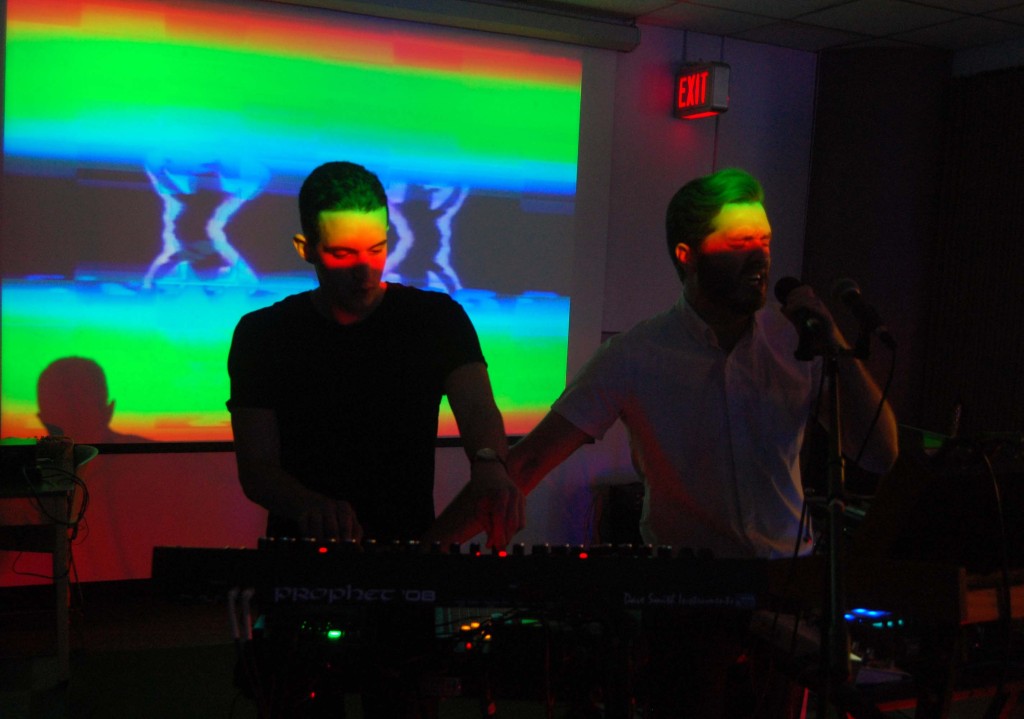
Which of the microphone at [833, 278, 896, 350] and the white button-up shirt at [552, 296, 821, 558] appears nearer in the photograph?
the microphone at [833, 278, 896, 350]

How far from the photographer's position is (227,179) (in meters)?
4.82

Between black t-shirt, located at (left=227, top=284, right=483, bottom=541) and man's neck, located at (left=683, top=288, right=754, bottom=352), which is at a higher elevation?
man's neck, located at (left=683, top=288, right=754, bottom=352)

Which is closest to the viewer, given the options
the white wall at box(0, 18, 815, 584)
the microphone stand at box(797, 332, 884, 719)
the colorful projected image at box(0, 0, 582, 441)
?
the microphone stand at box(797, 332, 884, 719)

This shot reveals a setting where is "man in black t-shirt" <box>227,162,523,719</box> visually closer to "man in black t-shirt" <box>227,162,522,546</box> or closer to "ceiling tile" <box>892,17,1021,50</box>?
"man in black t-shirt" <box>227,162,522,546</box>

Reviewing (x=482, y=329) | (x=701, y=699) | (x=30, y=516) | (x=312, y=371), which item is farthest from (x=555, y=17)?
(x=701, y=699)

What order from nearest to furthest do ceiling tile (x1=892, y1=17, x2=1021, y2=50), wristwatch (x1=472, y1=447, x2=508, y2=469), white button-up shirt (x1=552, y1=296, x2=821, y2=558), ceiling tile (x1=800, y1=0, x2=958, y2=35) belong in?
wristwatch (x1=472, y1=447, x2=508, y2=469)
white button-up shirt (x1=552, y1=296, x2=821, y2=558)
ceiling tile (x1=800, y1=0, x2=958, y2=35)
ceiling tile (x1=892, y1=17, x2=1021, y2=50)

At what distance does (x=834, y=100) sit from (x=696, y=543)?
4.48 m

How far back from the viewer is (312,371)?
2014 millimetres

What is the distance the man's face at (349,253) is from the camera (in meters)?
1.98

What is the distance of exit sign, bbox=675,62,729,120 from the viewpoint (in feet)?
18.0

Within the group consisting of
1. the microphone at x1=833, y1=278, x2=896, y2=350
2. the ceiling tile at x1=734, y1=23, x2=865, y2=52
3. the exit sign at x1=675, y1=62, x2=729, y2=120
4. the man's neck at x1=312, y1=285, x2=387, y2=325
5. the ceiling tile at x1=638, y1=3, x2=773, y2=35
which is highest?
the ceiling tile at x1=638, y1=3, x2=773, y2=35

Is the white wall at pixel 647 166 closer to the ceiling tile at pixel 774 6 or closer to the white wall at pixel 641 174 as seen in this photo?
the white wall at pixel 641 174

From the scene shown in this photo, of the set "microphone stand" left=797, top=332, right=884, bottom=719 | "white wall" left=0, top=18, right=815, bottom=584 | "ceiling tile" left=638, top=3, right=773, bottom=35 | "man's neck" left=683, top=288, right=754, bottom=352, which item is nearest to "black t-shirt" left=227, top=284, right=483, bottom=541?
"man's neck" left=683, top=288, right=754, bottom=352

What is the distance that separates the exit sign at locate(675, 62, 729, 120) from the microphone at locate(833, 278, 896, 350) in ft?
13.0
